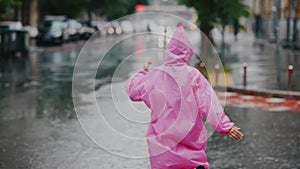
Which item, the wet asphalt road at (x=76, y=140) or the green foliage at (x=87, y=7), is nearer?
the wet asphalt road at (x=76, y=140)

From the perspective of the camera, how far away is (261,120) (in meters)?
10.9

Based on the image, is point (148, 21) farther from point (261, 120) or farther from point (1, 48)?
point (1, 48)

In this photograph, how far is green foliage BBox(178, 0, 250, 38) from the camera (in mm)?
A: 18938

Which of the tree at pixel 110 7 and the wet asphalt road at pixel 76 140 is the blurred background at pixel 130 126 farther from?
the tree at pixel 110 7

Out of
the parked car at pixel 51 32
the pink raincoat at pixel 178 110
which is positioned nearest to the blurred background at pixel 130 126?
the pink raincoat at pixel 178 110

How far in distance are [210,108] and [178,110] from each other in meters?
0.25

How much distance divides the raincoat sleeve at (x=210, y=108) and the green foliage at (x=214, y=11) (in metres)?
14.3

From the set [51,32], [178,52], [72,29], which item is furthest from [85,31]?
[178,52]

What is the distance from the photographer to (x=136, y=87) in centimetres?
477

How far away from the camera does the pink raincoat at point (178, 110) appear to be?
15.1 ft

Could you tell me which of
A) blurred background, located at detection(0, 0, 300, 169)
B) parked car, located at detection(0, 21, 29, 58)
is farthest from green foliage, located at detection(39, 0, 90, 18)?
blurred background, located at detection(0, 0, 300, 169)

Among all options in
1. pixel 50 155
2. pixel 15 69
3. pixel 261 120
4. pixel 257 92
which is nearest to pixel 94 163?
pixel 50 155

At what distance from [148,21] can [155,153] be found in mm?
1891

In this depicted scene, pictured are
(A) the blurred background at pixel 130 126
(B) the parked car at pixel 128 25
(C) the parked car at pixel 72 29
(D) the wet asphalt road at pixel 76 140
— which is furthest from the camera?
(C) the parked car at pixel 72 29
